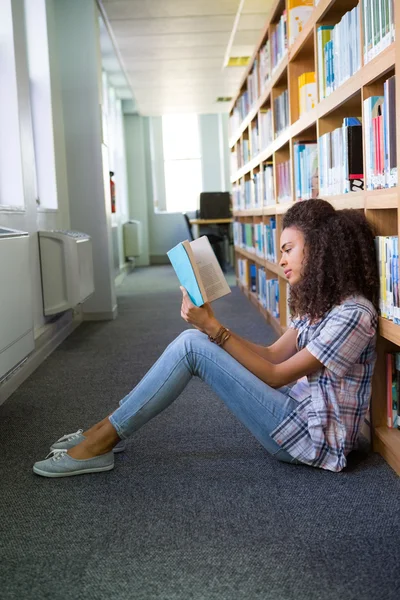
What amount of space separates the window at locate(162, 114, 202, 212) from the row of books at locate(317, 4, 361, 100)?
30.6 feet

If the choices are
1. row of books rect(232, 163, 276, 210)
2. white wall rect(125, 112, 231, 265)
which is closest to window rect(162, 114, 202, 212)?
white wall rect(125, 112, 231, 265)

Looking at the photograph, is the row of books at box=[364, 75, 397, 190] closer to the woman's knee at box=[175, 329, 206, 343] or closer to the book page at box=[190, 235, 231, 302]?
the book page at box=[190, 235, 231, 302]

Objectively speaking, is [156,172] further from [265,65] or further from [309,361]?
[309,361]

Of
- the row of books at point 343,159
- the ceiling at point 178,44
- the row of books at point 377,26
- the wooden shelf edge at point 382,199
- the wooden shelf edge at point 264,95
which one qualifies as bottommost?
the wooden shelf edge at point 382,199

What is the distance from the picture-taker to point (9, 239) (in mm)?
2648

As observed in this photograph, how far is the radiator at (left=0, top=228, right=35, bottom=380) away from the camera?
8.18 ft

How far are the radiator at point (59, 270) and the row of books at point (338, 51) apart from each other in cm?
201

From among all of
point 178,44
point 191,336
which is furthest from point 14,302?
point 178,44

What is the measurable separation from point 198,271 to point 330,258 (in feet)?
1.19

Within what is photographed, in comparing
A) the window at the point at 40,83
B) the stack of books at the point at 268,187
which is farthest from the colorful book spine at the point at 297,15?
the window at the point at 40,83

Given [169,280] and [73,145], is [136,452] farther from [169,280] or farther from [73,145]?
[169,280]

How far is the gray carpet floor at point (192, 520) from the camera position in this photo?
4.49 ft

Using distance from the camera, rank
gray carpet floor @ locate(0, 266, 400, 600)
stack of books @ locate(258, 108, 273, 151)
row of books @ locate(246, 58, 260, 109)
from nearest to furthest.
Answer: gray carpet floor @ locate(0, 266, 400, 600) → stack of books @ locate(258, 108, 273, 151) → row of books @ locate(246, 58, 260, 109)

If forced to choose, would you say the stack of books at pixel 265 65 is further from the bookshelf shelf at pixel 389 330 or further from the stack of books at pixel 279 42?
the bookshelf shelf at pixel 389 330
